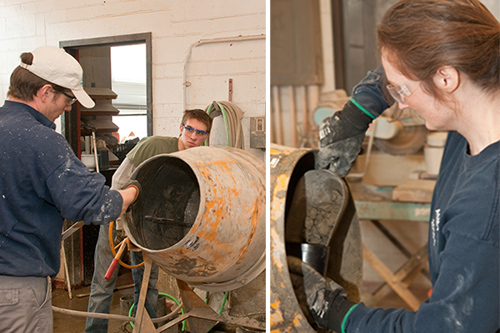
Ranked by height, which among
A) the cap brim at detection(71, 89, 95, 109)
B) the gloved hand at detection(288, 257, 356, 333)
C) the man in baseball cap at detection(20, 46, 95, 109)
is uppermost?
the man in baseball cap at detection(20, 46, 95, 109)

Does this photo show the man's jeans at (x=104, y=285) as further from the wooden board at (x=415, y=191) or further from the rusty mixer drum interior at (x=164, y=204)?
the wooden board at (x=415, y=191)

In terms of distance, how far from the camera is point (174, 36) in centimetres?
144

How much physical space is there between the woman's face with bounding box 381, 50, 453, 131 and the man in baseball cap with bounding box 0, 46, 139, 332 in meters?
0.88

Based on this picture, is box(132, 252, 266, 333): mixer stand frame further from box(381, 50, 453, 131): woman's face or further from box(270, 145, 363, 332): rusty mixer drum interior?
box(381, 50, 453, 131): woman's face

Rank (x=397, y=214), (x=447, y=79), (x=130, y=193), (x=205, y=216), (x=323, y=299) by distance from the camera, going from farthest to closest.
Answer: (x=130, y=193)
(x=205, y=216)
(x=397, y=214)
(x=323, y=299)
(x=447, y=79)

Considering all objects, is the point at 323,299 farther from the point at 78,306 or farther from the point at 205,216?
the point at 78,306

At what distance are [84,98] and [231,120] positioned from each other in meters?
0.51

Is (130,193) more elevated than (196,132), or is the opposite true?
(196,132)

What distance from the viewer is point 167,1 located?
146 centimetres

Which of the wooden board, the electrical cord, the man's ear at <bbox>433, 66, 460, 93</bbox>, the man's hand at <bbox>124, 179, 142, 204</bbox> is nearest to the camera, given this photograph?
the man's ear at <bbox>433, 66, 460, 93</bbox>

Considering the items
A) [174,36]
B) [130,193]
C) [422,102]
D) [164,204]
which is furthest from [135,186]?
[422,102]

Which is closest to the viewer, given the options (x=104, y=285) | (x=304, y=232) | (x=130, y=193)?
(x=304, y=232)

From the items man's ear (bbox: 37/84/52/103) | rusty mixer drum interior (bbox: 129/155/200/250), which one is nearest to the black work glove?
rusty mixer drum interior (bbox: 129/155/200/250)

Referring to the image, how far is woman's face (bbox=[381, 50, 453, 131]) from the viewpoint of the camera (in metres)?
0.51
